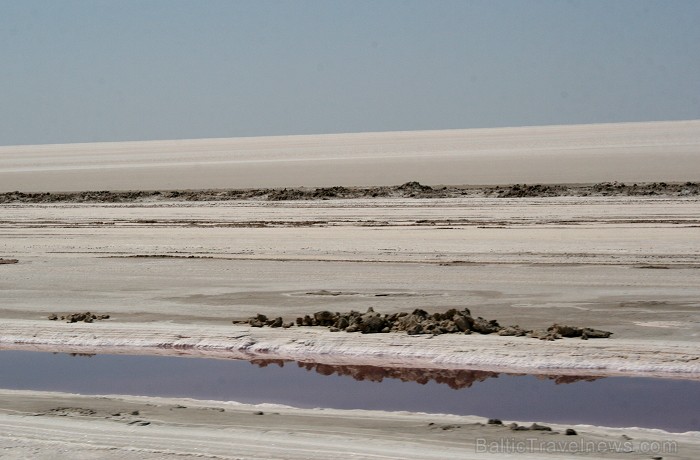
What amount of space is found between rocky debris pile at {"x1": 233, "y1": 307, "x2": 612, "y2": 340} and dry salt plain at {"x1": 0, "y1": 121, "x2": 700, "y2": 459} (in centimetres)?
19

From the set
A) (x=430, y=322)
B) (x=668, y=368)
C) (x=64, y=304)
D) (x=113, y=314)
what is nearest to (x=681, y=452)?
(x=668, y=368)

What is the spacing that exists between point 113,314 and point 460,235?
815 centimetres

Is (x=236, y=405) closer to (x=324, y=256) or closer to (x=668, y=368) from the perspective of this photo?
(x=668, y=368)

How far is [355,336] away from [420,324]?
67 centimetres

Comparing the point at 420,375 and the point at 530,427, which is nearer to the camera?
the point at 530,427

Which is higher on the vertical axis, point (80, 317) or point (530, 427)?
point (80, 317)

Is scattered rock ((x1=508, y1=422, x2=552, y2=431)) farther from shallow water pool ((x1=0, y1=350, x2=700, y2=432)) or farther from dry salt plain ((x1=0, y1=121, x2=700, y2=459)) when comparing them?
shallow water pool ((x1=0, y1=350, x2=700, y2=432))

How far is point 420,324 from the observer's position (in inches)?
404

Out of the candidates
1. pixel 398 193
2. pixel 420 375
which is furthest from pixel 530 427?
pixel 398 193

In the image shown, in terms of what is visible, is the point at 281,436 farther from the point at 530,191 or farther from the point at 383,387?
the point at 530,191

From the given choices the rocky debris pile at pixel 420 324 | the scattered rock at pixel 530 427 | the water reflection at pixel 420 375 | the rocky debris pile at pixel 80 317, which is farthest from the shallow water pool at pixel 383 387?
the rocky debris pile at pixel 80 317

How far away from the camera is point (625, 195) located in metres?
25.7

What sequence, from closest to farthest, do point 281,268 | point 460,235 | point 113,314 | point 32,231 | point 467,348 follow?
point 467,348 → point 113,314 → point 281,268 → point 460,235 → point 32,231

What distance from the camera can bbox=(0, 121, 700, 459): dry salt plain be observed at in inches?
282
